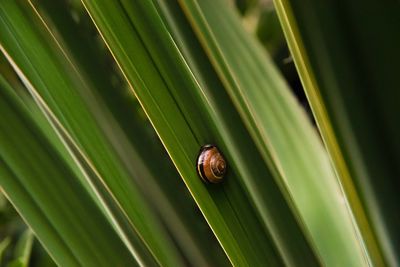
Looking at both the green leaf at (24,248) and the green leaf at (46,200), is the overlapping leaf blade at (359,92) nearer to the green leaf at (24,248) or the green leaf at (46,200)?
the green leaf at (46,200)

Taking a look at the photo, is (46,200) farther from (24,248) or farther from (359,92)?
(24,248)

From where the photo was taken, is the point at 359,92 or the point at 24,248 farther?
the point at 24,248

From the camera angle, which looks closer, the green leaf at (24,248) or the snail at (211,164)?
the snail at (211,164)

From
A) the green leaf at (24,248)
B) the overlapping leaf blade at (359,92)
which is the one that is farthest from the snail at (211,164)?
the green leaf at (24,248)

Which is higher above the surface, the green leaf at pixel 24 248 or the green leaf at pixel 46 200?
the green leaf at pixel 46 200

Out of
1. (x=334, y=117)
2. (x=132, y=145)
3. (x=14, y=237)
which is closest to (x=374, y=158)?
(x=334, y=117)

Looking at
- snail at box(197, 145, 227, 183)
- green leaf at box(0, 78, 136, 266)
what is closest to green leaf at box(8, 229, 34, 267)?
green leaf at box(0, 78, 136, 266)

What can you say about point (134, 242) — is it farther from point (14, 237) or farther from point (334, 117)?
point (14, 237)

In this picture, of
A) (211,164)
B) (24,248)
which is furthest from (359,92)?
(24,248)
